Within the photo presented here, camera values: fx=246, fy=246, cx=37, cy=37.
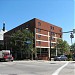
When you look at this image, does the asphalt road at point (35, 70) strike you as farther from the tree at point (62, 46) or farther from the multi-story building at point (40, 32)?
the tree at point (62, 46)

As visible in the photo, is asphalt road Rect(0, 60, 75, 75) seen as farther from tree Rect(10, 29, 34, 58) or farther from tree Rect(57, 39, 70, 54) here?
tree Rect(57, 39, 70, 54)

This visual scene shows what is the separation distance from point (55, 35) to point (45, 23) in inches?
366

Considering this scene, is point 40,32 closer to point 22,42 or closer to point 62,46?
point 62,46

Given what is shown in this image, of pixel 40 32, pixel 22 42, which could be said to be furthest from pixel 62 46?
pixel 22 42

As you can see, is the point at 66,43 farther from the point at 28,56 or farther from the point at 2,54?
the point at 2,54

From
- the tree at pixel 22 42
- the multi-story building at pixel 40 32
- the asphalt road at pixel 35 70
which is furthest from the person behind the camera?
the multi-story building at pixel 40 32

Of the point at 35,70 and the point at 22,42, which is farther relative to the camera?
the point at 22,42

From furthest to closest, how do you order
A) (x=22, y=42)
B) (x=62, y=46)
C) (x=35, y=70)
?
(x=62, y=46) → (x=22, y=42) → (x=35, y=70)

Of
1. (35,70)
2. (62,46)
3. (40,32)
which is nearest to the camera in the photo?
(35,70)

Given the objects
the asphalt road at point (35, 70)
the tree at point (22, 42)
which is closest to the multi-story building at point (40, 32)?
the tree at point (22, 42)

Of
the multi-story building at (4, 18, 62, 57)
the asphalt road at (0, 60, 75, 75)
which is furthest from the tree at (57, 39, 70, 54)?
the asphalt road at (0, 60, 75, 75)

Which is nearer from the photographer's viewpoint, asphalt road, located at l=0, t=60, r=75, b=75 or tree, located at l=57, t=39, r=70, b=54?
asphalt road, located at l=0, t=60, r=75, b=75

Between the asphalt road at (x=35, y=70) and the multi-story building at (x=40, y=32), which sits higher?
the multi-story building at (x=40, y=32)

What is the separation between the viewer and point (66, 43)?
9069 centimetres
